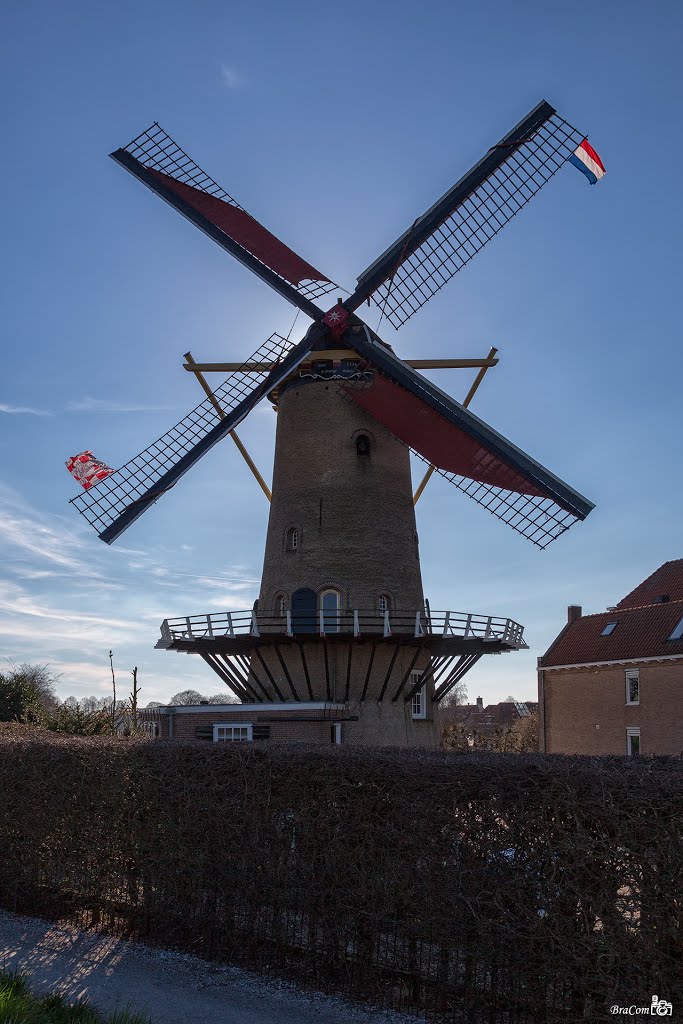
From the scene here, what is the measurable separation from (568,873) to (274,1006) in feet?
10.6

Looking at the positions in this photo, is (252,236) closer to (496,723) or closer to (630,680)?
(630,680)

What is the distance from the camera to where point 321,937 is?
8938 millimetres

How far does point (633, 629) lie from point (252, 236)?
19.9 meters

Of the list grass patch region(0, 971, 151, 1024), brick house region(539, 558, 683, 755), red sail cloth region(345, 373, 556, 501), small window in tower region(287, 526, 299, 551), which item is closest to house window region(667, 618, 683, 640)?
brick house region(539, 558, 683, 755)

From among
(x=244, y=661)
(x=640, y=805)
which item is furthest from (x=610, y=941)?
(x=244, y=661)

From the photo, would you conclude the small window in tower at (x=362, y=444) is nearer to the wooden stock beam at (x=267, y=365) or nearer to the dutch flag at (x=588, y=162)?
the wooden stock beam at (x=267, y=365)

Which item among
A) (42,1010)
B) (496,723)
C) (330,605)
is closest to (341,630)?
(330,605)

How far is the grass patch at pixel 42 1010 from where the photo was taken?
6.74 meters

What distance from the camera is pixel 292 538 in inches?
870

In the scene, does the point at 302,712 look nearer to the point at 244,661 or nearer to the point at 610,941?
the point at 244,661

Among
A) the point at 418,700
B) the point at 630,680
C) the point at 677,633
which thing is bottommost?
the point at 418,700

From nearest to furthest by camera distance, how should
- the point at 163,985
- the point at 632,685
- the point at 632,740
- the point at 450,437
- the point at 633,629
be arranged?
the point at 163,985
the point at 450,437
the point at 632,740
the point at 632,685
the point at 633,629

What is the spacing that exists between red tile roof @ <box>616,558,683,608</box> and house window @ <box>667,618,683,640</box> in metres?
4.43

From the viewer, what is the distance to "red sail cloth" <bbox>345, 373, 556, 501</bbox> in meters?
20.0
